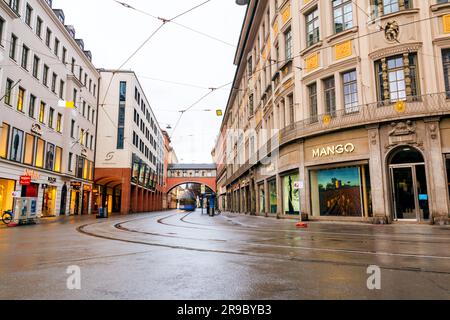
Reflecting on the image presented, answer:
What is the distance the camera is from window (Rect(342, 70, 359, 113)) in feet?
60.1

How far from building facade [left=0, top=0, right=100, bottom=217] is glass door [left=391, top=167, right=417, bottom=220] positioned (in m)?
20.8

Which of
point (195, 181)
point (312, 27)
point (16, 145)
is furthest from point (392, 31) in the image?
point (195, 181)

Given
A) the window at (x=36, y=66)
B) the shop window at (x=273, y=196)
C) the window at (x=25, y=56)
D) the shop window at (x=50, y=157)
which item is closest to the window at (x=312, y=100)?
the shop window at (x=273, y=196)

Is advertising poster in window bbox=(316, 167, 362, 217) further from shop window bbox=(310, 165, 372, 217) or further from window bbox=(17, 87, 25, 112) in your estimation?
window bbox=(17, 87, 25, 112)

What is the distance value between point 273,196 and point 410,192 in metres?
11.7

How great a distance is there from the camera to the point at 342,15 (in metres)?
19.3

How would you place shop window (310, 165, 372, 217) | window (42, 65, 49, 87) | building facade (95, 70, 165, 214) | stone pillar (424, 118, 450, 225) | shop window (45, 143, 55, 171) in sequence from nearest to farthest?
stone pillar (424, 118, 450, 225) → shop window (310, 165, 372, 217) → window (42, 65, 49, 87) → shop window (45, 143, 55, 171) → building facade (95, 70, 165, 214)

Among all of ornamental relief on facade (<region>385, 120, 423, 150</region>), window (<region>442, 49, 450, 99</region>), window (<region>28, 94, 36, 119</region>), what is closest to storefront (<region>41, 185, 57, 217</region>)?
window (<region>28, 94, 36, 119</region>)

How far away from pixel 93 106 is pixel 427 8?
38103 millimetres

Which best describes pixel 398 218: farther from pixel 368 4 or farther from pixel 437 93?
pixel 368 4

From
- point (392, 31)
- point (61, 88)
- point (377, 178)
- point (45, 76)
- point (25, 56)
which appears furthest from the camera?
point (61, 88)

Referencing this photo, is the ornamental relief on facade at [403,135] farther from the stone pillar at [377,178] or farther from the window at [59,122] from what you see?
the window at [59,122]

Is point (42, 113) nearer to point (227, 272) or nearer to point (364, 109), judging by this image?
point (364, 109)

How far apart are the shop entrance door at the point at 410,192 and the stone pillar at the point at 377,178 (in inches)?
23.5
